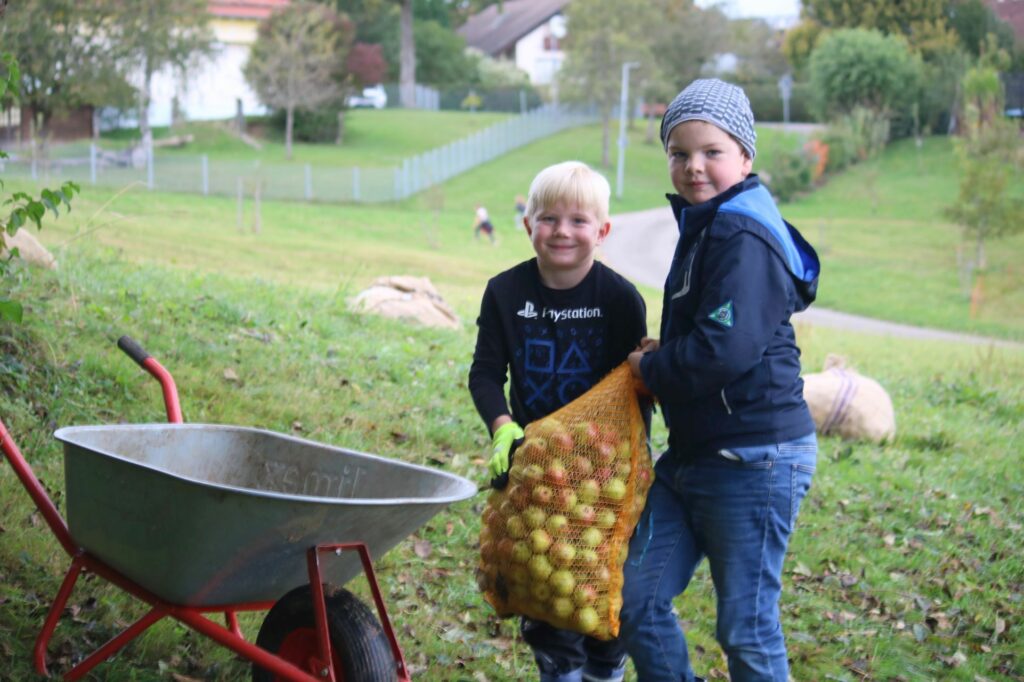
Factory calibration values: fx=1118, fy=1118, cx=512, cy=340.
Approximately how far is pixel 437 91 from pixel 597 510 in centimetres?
7032

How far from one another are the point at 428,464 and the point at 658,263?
23.7 meters

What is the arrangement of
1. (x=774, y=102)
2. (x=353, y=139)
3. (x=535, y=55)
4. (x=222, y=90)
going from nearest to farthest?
(x=353, y=139) → (x=222, y=90) → (x=774, y=102) → (x=535, y=55)

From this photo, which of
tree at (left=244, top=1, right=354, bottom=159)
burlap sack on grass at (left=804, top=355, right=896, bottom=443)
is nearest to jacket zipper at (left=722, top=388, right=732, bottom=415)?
burlap sack on grass at (left=804, top=355, right=896, bottom=443)

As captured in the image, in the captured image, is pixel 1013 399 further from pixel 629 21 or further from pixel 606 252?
pixel 629 21

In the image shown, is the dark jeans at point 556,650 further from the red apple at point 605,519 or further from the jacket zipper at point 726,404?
the jacket zipper at point 726,404

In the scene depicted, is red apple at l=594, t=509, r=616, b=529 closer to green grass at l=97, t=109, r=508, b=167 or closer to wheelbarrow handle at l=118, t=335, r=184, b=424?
wheelbarrow handle at l=118, t=335, r=184, b=424

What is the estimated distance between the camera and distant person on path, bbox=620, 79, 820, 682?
268 centimetres

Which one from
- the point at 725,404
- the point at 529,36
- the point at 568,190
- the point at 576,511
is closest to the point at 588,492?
the point at 576,511

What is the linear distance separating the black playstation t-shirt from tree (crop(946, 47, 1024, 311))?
23.2 metres

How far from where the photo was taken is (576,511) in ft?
9.44

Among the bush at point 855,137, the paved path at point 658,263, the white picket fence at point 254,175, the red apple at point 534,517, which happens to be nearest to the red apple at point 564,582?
the red apple at point 534,517

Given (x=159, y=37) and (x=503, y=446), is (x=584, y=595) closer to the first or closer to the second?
(x=503, y=446)

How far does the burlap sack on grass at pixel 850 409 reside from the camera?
7.42 meters

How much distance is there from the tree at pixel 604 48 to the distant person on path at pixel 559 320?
4897 centimetres
